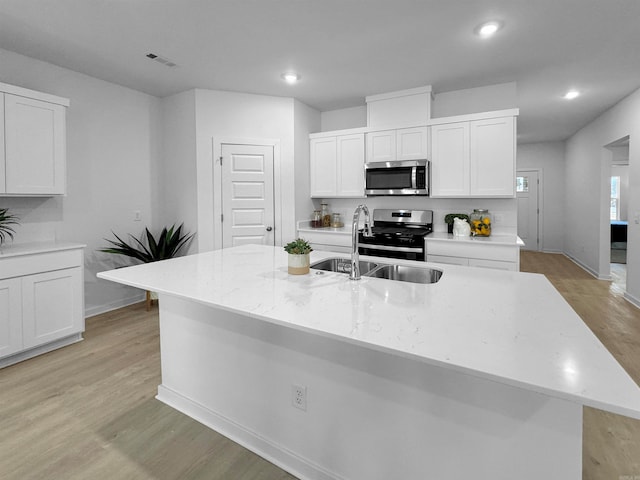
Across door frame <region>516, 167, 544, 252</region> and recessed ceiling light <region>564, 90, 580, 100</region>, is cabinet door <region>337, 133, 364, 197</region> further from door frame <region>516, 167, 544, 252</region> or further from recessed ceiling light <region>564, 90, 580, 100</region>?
door frame <region>516, 167, 544, 252</region>

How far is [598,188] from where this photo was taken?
5.45 m

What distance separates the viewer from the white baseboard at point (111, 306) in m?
3.80

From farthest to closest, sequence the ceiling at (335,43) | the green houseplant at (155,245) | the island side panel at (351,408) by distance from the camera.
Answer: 1. the green houseplant at (155,245)
2. the ceiling at (335,43)
3. the island side panel at (351,408)

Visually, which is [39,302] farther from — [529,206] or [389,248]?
[529,206]

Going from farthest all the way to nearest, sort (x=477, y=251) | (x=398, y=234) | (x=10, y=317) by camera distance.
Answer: (x=398, y=234) → (x=477, y=251) → (x=10, y=317)

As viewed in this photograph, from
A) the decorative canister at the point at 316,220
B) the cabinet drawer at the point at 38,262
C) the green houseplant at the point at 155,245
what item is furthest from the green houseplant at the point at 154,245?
the decorative canister at the point at 316,220

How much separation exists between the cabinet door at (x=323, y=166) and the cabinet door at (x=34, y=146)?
2724 mm

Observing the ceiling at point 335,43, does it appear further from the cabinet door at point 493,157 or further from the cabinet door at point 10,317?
the cabinet door at point 10,317

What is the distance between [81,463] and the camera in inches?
66.9

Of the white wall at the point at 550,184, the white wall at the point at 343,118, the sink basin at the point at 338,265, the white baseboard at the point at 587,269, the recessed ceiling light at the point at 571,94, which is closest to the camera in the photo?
the sink basin at the point at 338,265

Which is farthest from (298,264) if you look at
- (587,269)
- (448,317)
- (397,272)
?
(587,269)

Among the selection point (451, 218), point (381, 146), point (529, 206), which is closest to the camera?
point (451, 218)

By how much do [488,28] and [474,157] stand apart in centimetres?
129

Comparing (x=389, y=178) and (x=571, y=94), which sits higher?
(x=571, y=94)
